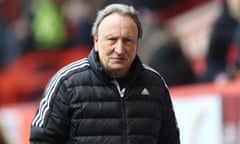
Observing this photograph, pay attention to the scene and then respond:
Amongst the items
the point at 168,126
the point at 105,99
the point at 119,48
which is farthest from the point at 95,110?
the point at 168,126

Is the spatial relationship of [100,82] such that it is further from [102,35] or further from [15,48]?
[15,48]

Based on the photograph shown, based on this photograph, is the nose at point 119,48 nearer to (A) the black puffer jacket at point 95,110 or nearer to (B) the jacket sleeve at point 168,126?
(A) the black puffer jacket at point 95,110

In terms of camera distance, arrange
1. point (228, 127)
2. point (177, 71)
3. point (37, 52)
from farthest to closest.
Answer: point (37, 52)
point (177, 71)
point (228, 127)

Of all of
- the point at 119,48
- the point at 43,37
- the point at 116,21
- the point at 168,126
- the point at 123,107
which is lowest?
the point at 168,126

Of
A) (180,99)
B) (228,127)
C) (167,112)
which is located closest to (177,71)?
(180,99)

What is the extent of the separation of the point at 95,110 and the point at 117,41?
1.14 feet

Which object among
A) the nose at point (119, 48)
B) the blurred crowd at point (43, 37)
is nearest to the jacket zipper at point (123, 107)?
the nose at point (119, 48)

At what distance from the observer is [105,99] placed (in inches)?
206

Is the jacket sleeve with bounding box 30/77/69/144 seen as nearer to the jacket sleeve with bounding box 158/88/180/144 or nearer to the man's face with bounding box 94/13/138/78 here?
the man's face with bounding box 94/13/138/78

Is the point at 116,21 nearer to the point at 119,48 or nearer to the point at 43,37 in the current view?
the point at 119,48

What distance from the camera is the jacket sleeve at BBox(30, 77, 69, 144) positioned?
17.1 ft

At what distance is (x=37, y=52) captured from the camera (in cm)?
1278

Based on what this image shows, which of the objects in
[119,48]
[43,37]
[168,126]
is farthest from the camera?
[43,37]

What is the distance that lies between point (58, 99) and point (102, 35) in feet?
1.23
